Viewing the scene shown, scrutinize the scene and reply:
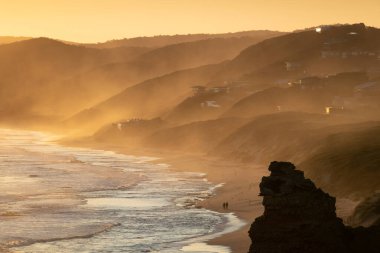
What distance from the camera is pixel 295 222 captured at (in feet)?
118

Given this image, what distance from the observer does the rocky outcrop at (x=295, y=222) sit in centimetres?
3581

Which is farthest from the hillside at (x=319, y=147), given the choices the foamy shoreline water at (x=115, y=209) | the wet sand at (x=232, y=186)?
the foamy shoreline water at (x=115, y=209)

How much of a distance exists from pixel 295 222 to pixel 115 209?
3652 centimetres

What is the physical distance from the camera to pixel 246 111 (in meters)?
180

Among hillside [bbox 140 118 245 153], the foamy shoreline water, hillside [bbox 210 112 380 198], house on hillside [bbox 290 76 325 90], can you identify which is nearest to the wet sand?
the foamy shoreline water

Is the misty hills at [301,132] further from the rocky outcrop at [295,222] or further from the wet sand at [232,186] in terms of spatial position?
the rocky outcrop at [295,222]

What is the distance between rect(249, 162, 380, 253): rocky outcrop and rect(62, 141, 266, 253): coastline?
15751 mm

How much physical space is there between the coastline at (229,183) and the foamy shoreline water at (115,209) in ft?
3.73

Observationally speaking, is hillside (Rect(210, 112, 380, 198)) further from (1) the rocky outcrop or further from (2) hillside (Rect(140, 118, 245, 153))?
(1) the rocky outcrop

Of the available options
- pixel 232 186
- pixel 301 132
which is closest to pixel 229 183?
pixel 232 186

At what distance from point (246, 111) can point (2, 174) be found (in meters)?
82.0

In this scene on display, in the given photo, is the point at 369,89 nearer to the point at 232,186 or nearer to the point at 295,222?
the point at 232,186

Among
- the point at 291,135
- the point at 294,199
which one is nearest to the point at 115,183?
the point at 291,135

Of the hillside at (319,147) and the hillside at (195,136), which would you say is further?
the hillside at (195,136)
